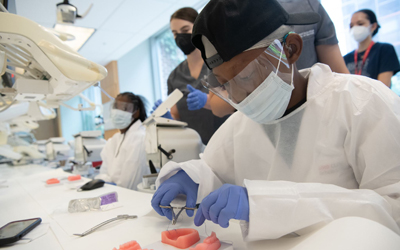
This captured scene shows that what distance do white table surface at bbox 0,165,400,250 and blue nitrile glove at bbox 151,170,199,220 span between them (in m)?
0.05

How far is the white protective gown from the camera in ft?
2.03

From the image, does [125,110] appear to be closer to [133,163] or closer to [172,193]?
[133,163]

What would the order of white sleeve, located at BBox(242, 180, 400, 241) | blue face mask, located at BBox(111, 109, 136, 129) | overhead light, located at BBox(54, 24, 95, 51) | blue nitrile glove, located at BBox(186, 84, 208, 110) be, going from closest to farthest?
white sleeve, located at BBox(242, 180, 400, 241), blue nitrile glove, located at BBox(186, 84, 208, 110), blue face mask, located at BBox(111, 109, 136, 129), overhead light, located at BBox(54, 24, 95, 51)

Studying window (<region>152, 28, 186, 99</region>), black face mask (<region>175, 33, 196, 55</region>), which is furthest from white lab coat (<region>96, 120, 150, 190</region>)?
window (<region>152, 28, 186, 99</region>)

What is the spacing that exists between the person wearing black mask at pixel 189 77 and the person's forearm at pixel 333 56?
0.68 meters

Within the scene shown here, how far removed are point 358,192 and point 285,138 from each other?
311 mm

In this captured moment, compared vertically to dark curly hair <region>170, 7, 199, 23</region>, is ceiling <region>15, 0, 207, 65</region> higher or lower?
higher

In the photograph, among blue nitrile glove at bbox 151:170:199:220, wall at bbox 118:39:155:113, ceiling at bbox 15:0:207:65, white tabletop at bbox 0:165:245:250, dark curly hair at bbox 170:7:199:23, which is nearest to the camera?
white tabletop at bbox 0:165:245:250

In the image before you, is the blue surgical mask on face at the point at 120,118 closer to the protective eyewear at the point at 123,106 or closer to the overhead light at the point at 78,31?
the protective eyewear at the point at 123,106

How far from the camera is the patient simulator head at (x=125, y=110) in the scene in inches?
97.0

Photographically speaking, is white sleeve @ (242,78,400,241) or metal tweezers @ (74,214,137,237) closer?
white sleeve @ (242,78,400,241)

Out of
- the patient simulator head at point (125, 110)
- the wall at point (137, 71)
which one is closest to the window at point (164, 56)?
the wall at point (137, 71)

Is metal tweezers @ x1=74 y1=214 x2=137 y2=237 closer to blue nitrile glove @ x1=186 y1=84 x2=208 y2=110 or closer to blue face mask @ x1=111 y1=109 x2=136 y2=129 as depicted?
blue nitrile glove @ x1=186 y1=84 x2=208 y2=110

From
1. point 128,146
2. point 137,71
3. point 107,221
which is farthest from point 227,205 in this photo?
point 137,71
